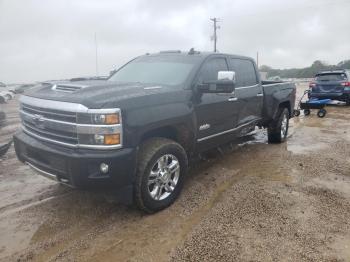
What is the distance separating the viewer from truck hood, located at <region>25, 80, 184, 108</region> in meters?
3.47

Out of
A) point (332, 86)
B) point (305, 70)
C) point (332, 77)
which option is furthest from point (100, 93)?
point (305, 70)

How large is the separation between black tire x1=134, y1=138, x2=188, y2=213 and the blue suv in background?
12.4 metres

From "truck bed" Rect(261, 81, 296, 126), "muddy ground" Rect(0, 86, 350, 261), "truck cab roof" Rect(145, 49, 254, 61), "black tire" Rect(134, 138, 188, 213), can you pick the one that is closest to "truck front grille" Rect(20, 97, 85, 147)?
"black tire" Rect(134, 138, 188, 213)

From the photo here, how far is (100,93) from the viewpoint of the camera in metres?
3.68

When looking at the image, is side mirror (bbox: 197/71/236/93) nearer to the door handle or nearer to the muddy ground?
the door handle

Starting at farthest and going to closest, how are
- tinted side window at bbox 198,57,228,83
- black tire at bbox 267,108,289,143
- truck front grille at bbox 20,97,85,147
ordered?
black tire at bbox 267,108,289,143 → tinted side window at bbox 198,57,228,83 → truck front grille at bbox 20,97,85,147

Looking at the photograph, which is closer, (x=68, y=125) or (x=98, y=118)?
(x=98, y=118)

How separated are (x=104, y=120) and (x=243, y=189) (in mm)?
2381

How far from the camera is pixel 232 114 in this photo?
5.45 m

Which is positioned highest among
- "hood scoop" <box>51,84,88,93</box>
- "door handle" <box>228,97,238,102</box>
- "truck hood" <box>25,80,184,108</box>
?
"hood scoop" <box>51,84,88,93</box>

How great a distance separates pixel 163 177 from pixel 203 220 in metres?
0.69

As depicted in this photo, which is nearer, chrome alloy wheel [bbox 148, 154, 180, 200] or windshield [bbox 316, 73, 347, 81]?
chrome alloy wheel [bbox 148, 154, 180, 200]

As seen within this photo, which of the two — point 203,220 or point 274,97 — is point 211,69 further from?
point 274,97

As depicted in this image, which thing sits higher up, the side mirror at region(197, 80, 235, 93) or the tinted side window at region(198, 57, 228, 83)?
the tinted side window at region(198, 57, 228, 83)
